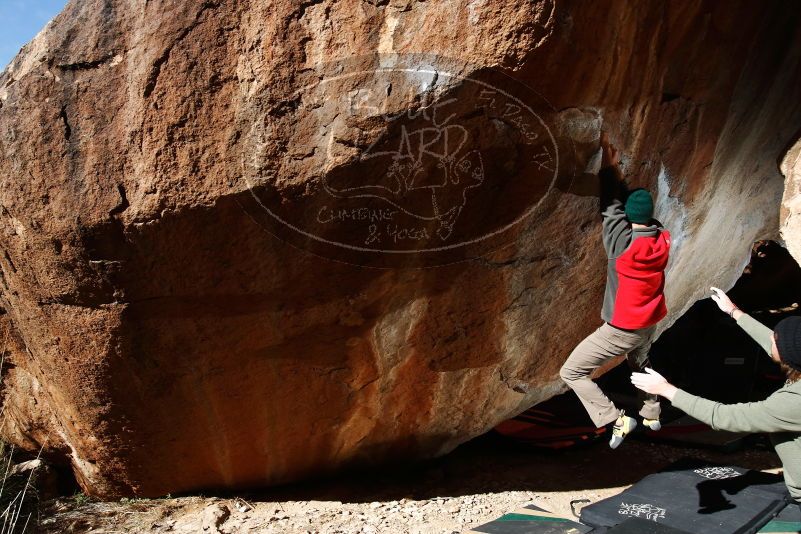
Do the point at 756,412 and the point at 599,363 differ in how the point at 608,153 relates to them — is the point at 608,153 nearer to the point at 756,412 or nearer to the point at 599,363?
the point at 599,363

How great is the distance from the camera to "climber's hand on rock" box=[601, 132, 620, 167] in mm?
2762

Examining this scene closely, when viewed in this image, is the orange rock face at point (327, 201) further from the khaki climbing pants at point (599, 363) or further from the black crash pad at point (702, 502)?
the black crash pad at point (702, 502)

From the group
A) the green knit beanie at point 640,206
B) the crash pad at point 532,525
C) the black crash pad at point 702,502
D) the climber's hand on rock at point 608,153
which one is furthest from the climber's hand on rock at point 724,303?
the crash pad at point 532,525

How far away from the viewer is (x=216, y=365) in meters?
2.91

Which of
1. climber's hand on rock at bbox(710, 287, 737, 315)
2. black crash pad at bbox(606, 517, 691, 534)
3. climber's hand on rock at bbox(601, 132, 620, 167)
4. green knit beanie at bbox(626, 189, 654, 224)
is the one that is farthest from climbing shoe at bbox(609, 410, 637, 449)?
climber's hand on rock at bbox(601, 132, 620, 167)

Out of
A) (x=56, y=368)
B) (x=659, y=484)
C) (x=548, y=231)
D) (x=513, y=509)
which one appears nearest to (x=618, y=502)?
(x=659, y=484)

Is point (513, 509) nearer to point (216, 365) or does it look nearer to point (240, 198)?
point (216, 365)

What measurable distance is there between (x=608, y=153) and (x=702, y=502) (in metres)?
1.53

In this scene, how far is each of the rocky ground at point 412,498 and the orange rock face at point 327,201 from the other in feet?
0.41

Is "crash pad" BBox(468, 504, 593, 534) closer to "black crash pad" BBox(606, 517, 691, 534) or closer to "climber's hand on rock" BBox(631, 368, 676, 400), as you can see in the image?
"black crash pad" BBox(606, 517, 691, 534)

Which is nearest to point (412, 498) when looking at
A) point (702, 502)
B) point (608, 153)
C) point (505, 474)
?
point (505, 474)

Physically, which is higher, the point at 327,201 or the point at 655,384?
the point at 327,201

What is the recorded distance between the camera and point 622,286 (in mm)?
2814

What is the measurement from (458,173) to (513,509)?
70.1 inches
